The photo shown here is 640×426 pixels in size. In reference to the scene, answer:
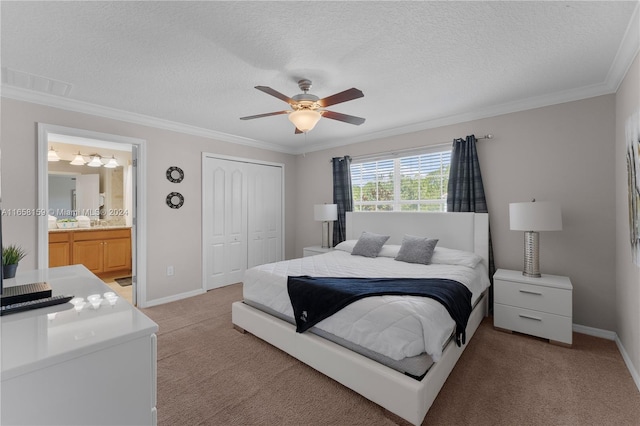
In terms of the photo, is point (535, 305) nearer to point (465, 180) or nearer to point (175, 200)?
point (465, 180)

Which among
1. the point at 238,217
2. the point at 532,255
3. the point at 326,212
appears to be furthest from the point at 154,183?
the point at 532,255

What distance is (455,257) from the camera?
10.4 ft

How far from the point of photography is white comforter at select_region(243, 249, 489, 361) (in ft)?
5.81

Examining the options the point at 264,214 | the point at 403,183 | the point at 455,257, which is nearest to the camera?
the point at 455,257

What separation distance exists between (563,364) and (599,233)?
1.38 m

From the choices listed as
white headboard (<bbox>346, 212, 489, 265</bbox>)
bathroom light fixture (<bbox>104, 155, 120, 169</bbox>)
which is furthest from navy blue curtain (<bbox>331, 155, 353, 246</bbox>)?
bathroom light fixture (<bbox>104, 155, 120, 169</bbox>)

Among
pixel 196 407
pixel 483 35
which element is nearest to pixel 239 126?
pixel 483 35

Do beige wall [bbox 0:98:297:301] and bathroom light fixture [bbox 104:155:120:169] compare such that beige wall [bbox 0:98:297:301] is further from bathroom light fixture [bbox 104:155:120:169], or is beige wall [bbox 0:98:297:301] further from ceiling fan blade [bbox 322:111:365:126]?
bathroom light fixture [bbox 104:155:120:169]

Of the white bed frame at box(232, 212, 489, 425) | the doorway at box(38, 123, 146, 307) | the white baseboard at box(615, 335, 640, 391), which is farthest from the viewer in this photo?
the doorway at box(38, 123, 146, 307)

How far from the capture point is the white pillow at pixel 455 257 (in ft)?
10.1

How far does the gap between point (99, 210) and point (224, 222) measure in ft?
10.7

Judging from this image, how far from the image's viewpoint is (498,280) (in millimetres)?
2951

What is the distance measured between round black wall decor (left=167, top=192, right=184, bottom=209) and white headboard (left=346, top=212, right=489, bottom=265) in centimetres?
266

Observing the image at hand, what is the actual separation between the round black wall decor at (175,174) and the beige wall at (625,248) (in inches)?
189
